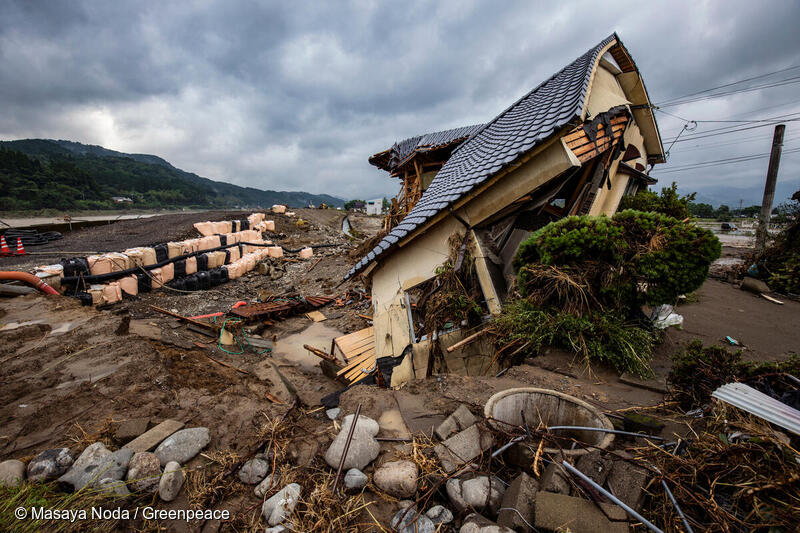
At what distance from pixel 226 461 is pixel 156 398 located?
228 cm

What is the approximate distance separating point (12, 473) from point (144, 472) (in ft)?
4.11

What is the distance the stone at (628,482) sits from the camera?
6.25 ft

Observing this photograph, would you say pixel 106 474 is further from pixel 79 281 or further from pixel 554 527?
pixel 79 281

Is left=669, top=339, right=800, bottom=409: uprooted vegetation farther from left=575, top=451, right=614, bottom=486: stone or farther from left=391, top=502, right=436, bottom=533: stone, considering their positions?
left=391, top=502, right=436, bottom=533: stone

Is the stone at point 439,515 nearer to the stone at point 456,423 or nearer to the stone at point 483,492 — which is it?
the stone at point 483,492

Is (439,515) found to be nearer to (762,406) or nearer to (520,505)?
(520,505)

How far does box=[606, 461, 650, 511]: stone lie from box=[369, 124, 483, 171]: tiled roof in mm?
12818

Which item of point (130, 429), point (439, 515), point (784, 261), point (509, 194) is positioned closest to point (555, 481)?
point (439, 515)

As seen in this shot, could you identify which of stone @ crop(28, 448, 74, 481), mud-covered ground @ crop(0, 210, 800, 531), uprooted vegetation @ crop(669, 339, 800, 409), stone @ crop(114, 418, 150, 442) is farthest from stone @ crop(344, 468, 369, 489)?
uprooted vegetation @ crop(669, 339, 800, 409)

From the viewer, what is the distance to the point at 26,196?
42062 mm

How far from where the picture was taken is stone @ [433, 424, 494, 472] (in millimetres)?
2467

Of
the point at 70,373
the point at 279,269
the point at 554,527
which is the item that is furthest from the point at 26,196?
the point at 554,527

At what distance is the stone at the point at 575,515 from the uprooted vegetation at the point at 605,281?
2.35m

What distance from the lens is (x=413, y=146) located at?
15211mm
